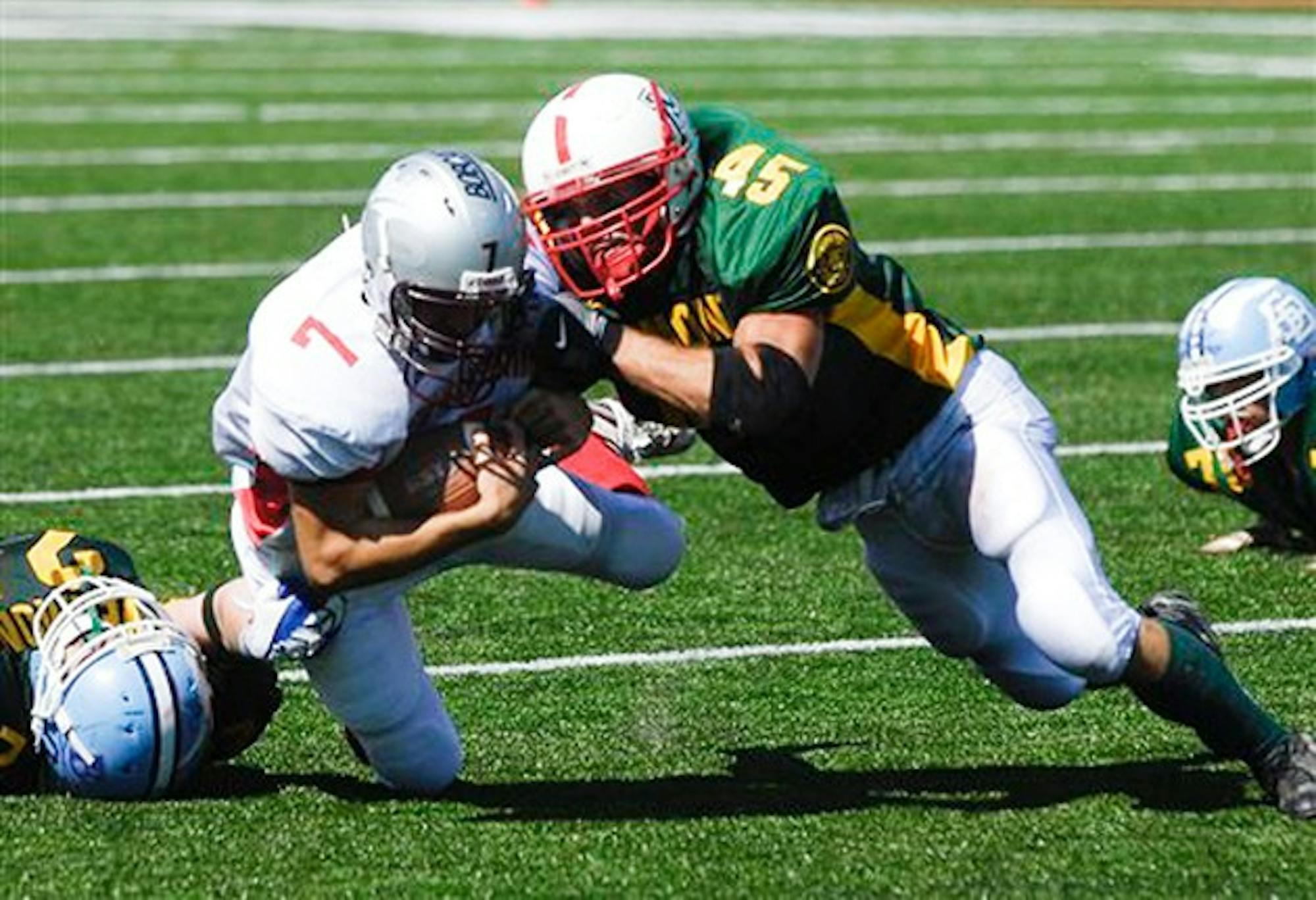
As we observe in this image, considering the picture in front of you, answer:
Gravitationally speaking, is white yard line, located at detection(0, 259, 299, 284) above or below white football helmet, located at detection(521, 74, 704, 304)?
below

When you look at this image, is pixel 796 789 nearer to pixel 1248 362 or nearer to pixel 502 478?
pixel 502 478

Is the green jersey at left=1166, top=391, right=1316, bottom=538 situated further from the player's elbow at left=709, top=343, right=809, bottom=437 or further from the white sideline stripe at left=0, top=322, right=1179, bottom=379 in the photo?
the white sideline stripe at left=0, top=322, right=1179, bottom=379

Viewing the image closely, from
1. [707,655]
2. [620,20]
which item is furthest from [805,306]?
[620,20]

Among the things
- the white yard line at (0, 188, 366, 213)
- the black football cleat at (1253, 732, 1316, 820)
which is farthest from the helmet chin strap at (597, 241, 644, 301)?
the white yard line at (0, 188, 366, 213)

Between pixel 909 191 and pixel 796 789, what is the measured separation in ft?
24.8

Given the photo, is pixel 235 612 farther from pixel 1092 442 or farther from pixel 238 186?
pixel 238 186

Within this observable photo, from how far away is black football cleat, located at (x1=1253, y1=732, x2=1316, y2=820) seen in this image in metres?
4.43

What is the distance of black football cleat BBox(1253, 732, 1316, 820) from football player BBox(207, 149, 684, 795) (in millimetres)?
1100

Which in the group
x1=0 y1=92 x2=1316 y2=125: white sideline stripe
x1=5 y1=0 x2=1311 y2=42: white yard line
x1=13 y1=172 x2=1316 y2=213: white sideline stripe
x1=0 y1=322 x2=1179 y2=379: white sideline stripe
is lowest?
x1=5 y1=0 x2=1311 y2=42: white yard line

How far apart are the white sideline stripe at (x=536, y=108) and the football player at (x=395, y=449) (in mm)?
9561

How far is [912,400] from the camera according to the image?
4.61m

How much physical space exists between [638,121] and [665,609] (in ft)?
6.06

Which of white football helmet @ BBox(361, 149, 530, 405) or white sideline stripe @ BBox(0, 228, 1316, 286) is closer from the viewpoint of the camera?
white football helmet @ BBox(361, 149, 530, 405)

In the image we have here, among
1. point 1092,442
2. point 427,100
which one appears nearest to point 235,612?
point 1092,442
